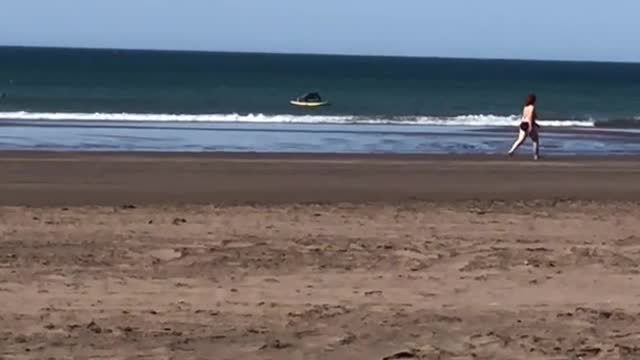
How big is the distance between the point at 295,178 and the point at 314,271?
953 centimetres

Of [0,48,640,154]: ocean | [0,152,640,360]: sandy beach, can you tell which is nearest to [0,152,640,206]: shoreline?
[0,152,640,360]: sandy beach

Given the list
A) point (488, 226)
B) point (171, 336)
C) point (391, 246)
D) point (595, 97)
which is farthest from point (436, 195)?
point (595, 97)

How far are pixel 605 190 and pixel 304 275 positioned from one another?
9565 mm

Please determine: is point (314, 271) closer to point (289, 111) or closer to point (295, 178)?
point (295, 178)

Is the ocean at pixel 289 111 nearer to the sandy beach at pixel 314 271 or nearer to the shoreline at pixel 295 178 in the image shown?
the shoreline at pixel 295 178

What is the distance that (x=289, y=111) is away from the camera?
55.1 meters

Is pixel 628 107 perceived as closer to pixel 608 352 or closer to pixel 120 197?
pixel 120 197

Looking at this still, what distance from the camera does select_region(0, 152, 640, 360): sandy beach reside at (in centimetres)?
773

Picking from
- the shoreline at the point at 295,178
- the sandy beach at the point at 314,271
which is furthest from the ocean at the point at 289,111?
the sandy beach at the point at 314,271

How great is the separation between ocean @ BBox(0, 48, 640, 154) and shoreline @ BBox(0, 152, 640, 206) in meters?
3.37

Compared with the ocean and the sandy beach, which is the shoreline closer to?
the sandy beach

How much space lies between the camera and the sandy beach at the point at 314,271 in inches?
304

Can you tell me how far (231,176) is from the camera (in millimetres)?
19969

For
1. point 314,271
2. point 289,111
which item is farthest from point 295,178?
point 289,111
